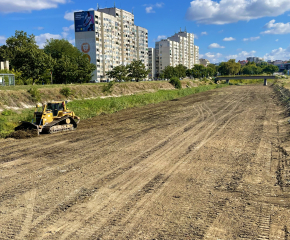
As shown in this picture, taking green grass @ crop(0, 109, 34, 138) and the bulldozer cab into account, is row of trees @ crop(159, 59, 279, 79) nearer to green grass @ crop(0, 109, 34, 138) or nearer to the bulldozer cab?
green grass @ crop(0, 109, 34, 138)

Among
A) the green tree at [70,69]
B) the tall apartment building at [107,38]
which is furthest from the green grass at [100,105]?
the tall apartment building at [107,38]

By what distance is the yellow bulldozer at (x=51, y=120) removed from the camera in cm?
1586

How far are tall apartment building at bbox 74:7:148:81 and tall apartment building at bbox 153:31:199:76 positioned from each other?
32.8 metres

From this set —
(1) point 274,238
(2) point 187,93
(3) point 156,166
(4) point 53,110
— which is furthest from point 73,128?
(2) point 187,93

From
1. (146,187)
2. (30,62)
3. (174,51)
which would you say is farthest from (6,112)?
(174,51)

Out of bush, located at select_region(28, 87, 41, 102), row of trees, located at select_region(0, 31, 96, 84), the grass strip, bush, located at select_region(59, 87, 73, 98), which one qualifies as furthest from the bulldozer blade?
row of trees, located at select_region(0, 31, 96, 84)

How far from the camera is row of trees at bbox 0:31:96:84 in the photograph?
131ft

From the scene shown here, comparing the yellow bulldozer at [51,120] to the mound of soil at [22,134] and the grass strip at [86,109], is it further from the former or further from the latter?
the grass strip at [86,109]

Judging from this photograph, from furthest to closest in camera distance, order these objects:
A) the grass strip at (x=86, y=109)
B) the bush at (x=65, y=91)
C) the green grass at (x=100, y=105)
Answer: the bush at (x=65, y=91) → the green grass at (x=100, y=105) → the grass strip at (x=86, y=109)

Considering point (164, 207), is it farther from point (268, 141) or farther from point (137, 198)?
point (268, 141)

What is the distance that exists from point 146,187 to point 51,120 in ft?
34.1

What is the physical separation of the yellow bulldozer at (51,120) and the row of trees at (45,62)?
26.0 metres

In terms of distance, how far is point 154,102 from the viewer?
37.7m

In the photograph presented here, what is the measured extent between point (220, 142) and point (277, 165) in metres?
3.88
